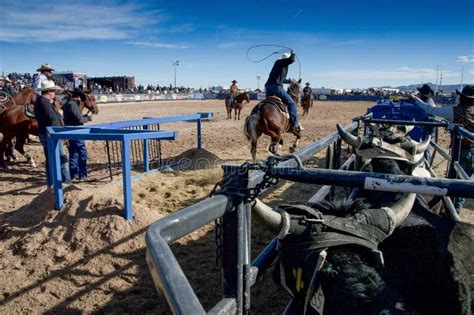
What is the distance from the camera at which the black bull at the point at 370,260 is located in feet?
5.02

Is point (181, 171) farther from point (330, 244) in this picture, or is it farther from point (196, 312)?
point (196, 312)

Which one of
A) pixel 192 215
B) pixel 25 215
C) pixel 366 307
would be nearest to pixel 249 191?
pixel 192 215

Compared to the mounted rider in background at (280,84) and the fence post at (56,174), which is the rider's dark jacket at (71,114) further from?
the mounted rider in background at (280,84)

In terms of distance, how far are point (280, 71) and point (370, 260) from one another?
26.6 feet

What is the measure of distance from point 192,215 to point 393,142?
2.76 meters

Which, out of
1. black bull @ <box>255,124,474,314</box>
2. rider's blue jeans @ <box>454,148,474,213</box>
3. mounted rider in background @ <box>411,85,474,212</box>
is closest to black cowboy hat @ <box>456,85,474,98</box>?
mounted rider in background @ <box>411,85,474,212</box>

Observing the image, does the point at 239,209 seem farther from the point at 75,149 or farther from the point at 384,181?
the point at 75,149

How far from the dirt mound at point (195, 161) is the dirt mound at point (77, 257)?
10.1 feet

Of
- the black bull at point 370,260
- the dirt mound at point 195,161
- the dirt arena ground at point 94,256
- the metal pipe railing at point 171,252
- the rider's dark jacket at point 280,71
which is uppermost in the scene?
the rider's dark jacket at point 280,71

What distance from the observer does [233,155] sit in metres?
10.5

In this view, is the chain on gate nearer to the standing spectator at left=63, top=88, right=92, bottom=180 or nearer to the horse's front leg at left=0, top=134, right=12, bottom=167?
the standing spectator at left=63, top=88, right=92, bottom=180

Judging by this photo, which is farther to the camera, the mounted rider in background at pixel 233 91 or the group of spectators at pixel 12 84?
the mounted rider in background at pixel 233 91

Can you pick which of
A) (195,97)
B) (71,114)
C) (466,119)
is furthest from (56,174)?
(195,97)

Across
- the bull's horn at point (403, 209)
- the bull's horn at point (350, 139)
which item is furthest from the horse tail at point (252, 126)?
the bull's horn at point (403, 209)
